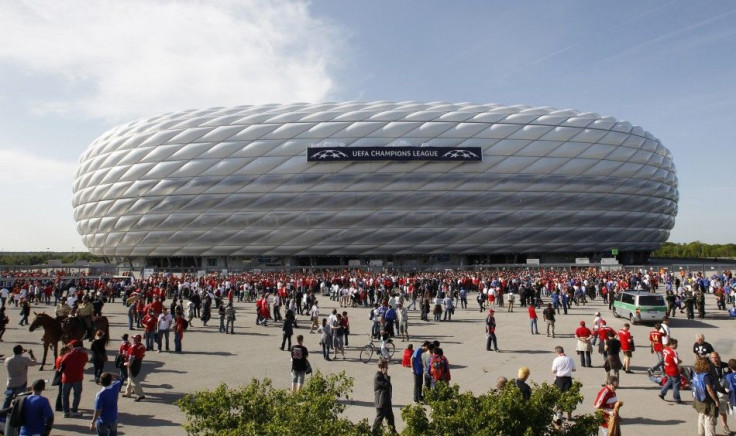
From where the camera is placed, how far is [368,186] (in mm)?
60188

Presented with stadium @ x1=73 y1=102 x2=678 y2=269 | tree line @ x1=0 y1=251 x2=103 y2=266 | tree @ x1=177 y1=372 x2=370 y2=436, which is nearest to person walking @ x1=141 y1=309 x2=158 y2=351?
tree @ x1=177 y1=372 x2=370 y2=436

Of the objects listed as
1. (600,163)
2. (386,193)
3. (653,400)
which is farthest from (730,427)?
(600,163)

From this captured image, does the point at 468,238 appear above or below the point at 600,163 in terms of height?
below

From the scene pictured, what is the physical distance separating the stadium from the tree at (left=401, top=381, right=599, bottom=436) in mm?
54882

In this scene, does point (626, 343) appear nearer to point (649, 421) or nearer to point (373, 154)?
point (649, 421)

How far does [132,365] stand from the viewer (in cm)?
1071

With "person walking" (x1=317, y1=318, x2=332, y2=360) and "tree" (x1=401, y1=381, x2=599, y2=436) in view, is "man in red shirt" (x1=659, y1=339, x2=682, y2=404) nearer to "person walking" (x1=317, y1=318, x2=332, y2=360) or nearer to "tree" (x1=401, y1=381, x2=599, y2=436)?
"tree" (x1=401, y1=381, x2=599, y2=436)

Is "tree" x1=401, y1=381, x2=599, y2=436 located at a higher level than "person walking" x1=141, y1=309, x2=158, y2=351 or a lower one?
higher

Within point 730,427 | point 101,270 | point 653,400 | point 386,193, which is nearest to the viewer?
point 730,427

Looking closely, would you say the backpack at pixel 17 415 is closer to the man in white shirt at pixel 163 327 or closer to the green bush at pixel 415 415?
the green bush at pixel 415 415

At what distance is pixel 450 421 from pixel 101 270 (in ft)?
176

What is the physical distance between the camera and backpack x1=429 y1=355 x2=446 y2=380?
10211 millimetres

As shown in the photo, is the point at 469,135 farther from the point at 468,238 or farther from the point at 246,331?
the point at 246,331

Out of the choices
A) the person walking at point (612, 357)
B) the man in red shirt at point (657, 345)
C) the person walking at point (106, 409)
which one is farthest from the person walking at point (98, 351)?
the man in red shirt at point (657, 345)
